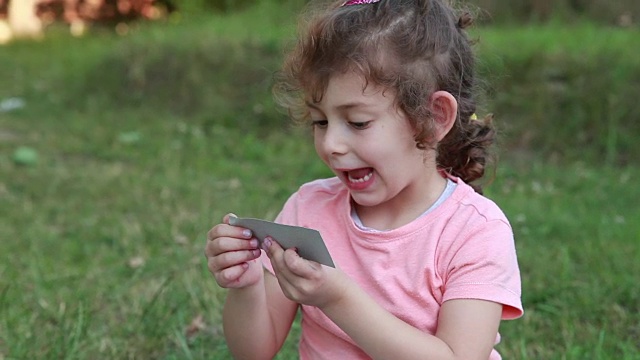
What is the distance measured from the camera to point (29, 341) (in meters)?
2.41

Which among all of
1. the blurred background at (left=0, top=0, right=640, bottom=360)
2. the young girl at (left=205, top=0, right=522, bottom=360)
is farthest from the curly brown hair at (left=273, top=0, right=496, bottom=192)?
the blurred background at (left=0, top=0, right=640, bottom=360)

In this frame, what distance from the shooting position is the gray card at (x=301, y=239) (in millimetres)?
1491

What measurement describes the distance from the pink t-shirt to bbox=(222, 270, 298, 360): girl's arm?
0.09 metres

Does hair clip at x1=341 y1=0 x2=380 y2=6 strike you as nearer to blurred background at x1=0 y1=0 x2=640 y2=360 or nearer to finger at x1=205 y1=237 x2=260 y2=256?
blurred background at x1=0 y1=0 x2=640 y2=360

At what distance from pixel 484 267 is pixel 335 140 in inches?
13.5

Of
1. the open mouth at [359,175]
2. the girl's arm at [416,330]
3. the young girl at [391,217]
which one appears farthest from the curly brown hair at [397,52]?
the girl's arm at [416,330]

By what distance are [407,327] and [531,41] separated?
4345mm

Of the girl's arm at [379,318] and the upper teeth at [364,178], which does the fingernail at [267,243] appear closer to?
the girl's arm at [379,318]

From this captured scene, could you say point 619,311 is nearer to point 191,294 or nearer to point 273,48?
point 191,294

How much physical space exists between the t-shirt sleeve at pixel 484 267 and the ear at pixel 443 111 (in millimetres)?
192

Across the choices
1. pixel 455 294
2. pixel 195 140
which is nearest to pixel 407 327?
pixel 455 294

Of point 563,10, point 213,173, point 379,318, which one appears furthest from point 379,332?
point 563,10

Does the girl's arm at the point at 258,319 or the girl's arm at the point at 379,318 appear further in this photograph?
the girl's arm at the point at 258,319

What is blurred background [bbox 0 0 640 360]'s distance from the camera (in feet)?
8.57
